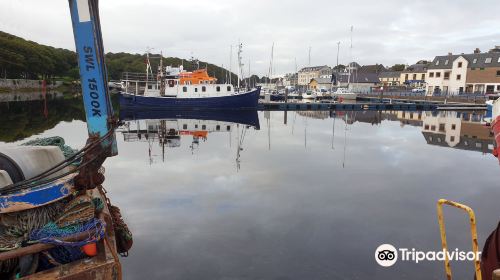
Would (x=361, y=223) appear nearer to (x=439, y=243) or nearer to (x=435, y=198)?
(x=439, y=243)

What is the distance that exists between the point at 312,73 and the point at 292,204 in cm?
12763

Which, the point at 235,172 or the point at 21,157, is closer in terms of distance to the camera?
the point at 21,157

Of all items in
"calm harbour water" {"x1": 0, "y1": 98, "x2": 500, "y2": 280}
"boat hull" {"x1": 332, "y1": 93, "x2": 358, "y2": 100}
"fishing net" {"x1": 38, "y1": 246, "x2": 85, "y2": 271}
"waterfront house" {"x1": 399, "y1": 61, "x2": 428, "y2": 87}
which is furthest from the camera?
"waterfront house" {"x1": 399, "y1": 61, "x2": 428, "y2": 87}

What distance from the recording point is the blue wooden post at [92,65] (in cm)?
479

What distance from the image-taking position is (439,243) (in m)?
6.82

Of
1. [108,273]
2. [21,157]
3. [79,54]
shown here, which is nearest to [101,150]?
[21,157]

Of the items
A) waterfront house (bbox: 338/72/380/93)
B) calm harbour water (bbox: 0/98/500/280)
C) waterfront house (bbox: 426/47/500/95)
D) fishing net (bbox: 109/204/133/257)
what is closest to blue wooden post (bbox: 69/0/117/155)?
fishing net (bbox: 109/204/133/257)

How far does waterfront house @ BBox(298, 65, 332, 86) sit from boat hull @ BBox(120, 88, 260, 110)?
302 ft

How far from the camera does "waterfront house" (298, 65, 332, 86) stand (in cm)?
12769

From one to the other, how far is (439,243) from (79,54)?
748 centimetres

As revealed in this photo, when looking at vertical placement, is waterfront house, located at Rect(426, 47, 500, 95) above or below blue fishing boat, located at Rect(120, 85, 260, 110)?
above

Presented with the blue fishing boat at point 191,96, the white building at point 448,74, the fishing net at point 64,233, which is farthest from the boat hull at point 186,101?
the white building at point 448,74

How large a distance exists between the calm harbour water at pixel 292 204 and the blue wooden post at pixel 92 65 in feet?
8.75

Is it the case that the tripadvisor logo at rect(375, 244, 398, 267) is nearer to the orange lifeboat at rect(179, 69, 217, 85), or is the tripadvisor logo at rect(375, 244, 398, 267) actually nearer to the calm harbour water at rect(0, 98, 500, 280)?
the calm harbour water at rect(0, 98, 500, 280)
